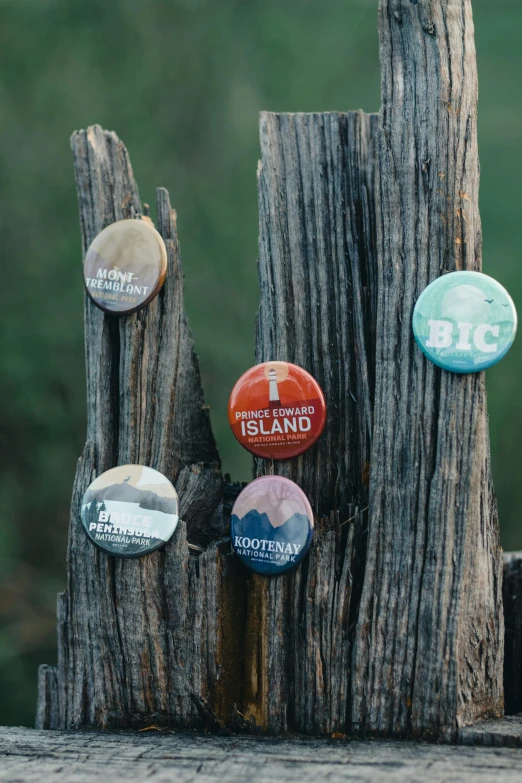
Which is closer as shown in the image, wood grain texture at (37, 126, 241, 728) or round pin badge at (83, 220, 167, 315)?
wood grain texture at (37, 126, 241, 728)

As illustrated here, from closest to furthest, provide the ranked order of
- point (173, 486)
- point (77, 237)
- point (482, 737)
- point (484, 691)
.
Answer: point (482, 737), point (484, 691), point (173, 486), point (77, 237)

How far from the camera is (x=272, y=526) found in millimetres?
1344

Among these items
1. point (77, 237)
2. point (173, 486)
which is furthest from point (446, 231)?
point (77, 237)

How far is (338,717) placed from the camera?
1277 millimetres

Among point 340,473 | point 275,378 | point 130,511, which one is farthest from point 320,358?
point 130,511

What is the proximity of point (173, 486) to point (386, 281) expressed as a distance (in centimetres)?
55

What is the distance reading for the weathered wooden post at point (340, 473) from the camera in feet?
4.17

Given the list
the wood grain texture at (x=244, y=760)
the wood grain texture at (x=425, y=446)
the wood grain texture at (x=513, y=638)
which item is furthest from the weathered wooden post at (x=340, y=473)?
the wood grain texture at (x=513, y=638)

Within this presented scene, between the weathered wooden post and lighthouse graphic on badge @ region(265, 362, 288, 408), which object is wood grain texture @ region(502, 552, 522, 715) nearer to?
the weathered wooden post

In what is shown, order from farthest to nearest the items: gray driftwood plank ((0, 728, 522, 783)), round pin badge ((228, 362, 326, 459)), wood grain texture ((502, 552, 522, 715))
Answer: wood grain texture ((502, 552, 522, 715)), round pin badge ((228, 362, 326, 459)), gray driftwood plank ((0, 728, 522, 783))

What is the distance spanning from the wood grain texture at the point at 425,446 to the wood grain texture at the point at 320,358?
59 millimetres

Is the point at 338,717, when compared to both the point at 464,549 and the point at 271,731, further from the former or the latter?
the point at 464,549

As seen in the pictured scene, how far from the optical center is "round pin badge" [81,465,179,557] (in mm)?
1355

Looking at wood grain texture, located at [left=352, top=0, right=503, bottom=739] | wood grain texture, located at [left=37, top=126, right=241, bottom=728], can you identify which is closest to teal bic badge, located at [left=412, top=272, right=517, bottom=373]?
wood grain texture, located at [left=352, top=0, right=503, bottom=739]
